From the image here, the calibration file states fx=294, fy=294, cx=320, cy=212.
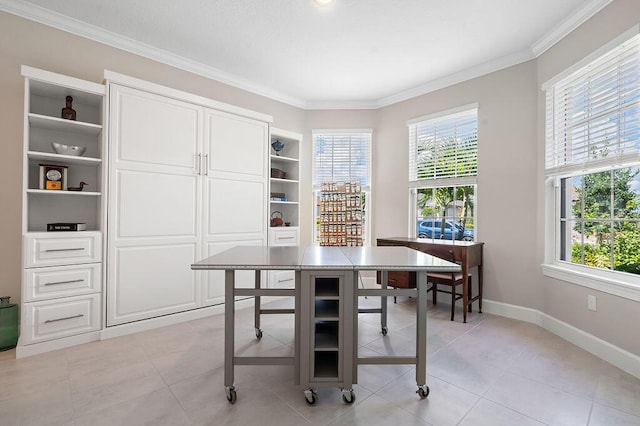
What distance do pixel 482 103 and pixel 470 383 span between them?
311 centimetres

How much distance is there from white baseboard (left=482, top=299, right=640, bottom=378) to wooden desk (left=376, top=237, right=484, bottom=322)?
0.23m

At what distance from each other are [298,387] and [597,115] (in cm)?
330

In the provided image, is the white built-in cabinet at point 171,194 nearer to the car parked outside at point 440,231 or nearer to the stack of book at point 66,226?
the stack of book at point 66,226

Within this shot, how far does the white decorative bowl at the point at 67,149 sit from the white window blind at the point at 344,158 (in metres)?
2.97

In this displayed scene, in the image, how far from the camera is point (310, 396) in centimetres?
179

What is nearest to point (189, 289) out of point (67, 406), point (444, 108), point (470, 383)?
point (67, 406)

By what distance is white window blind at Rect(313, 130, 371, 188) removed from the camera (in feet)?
15.6

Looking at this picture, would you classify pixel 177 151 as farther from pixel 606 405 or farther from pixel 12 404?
pixel 606 405

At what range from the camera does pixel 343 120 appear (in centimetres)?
473

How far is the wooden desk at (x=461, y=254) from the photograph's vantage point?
3.22m

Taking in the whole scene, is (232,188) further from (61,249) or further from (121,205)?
(61,249)

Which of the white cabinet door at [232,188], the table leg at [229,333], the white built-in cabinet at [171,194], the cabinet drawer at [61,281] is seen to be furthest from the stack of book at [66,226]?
the table leg at [229,333]

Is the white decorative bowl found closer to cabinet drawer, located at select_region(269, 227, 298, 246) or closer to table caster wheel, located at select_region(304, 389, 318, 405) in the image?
cabinet drawer, located at select_region(269, 227, 298, 246)

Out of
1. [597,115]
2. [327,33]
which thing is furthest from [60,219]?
[597,115]
